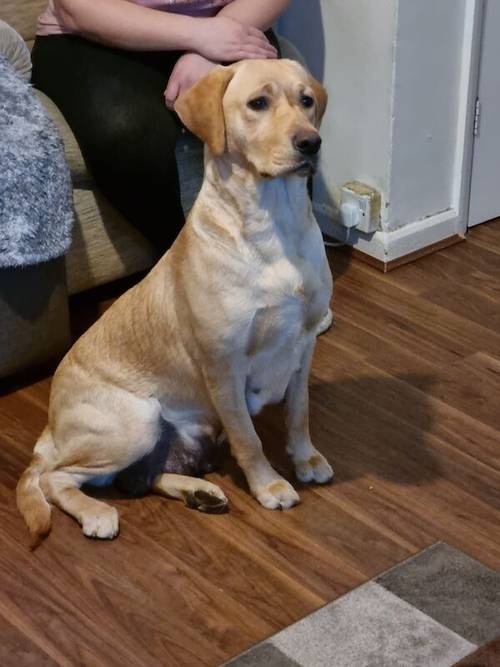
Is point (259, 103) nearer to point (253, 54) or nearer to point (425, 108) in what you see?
point (253, 54)

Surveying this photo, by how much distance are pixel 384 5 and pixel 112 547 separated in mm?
Result: 1466

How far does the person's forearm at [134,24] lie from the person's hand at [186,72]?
0.10 feet

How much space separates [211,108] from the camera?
1783mm

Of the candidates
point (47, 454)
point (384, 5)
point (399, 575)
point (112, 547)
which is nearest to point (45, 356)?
point (47, 454)

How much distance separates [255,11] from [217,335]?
0.94 m


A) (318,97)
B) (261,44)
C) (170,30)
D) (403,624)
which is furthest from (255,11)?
(403,624)

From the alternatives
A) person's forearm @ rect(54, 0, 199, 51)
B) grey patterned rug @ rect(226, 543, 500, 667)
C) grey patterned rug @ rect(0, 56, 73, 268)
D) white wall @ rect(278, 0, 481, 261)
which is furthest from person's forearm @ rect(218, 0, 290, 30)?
grey patterned rug @ rect(226, 543, 500, 667)

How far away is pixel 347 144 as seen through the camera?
2.91 metres

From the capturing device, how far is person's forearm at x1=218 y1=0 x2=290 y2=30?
2.46 metres

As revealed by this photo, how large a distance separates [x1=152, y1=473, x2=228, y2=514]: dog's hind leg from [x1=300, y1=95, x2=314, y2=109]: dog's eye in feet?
2.27

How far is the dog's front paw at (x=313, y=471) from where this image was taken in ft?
6.82

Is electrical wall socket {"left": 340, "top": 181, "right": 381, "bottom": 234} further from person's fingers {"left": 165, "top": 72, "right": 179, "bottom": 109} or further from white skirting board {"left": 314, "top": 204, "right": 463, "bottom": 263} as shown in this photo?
person's fingers {"left": 165, "top": 72, "right": 179, "bottom": 109}

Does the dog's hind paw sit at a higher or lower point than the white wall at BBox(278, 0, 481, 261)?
lower

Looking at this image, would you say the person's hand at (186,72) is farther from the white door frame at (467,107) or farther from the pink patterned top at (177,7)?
the white door frame at (467,107)
